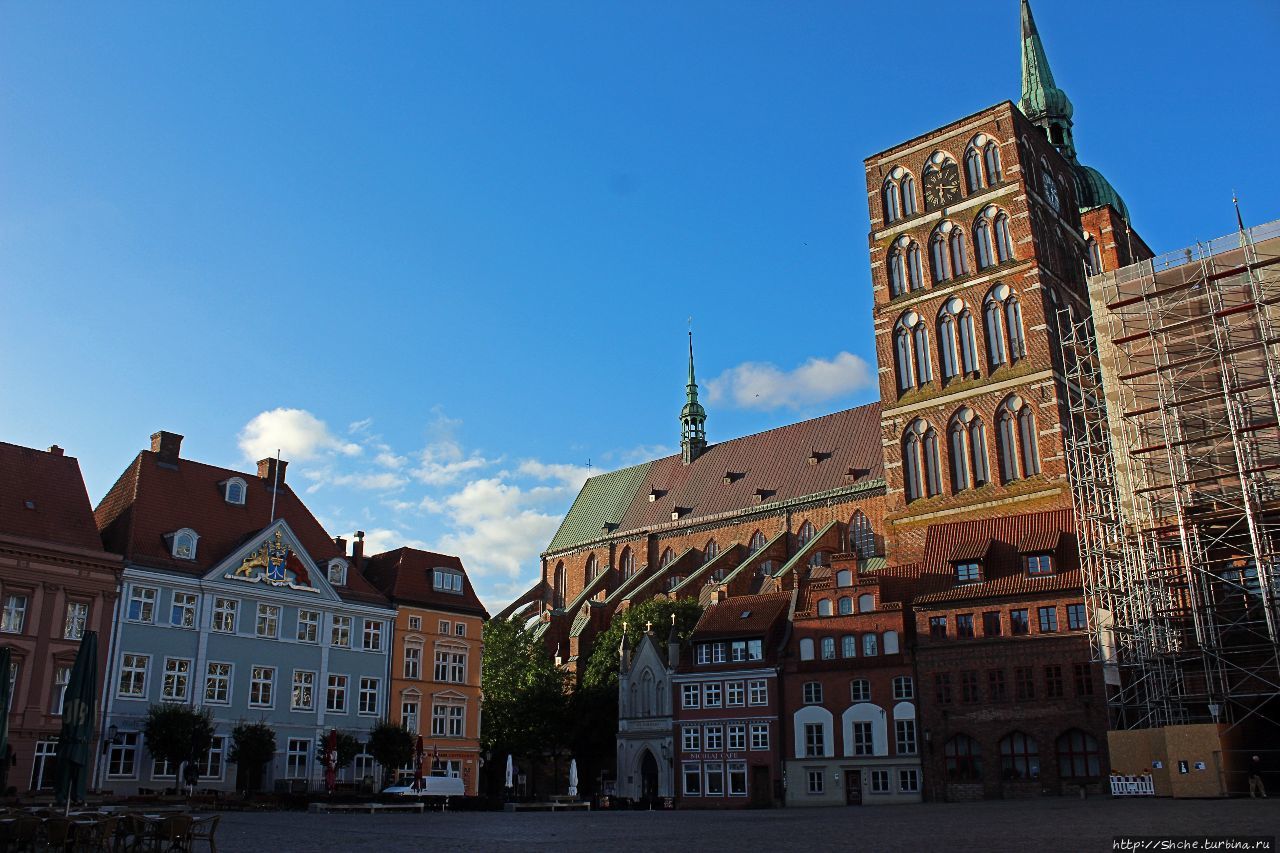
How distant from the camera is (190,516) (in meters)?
44.8

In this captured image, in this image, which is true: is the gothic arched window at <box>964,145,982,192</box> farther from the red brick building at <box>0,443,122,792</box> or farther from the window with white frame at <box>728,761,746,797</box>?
the red brick building at <box>0,443,122,792</box>

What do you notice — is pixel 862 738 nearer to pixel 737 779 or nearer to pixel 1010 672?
pixel 737 779

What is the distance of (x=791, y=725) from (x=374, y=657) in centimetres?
1820

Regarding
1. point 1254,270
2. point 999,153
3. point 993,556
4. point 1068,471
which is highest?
point 999,153

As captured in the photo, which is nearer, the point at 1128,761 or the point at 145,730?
the point at 1128,761

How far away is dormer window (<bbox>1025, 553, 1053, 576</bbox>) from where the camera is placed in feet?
148

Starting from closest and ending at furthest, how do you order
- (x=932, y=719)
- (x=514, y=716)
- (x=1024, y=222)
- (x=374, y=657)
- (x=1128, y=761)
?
(x=1128, y=761)
(x=932, y=719)
(x=374, y=657)
(x=1024, y=222)
(x=514, y=716)

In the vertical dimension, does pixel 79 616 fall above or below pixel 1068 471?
below

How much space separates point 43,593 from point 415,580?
54.7ft

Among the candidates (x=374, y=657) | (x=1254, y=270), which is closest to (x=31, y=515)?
(x=374, y=657)

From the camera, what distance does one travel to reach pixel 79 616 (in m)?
39.2

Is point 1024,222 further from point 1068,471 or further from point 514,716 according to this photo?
point 514,716

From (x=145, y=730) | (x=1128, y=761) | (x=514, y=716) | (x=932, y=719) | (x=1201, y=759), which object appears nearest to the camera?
(x=1201, y=759)

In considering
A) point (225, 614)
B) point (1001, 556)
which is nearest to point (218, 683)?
point (225, 614)
